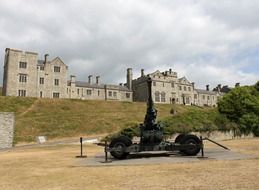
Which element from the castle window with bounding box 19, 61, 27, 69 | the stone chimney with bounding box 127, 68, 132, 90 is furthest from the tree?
the stone chimney with bounding box 127, 68, 132, 90

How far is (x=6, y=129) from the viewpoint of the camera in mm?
32875

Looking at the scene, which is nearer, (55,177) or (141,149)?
(55,177)

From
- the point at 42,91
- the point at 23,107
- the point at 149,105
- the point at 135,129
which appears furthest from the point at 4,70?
the point at 149,105

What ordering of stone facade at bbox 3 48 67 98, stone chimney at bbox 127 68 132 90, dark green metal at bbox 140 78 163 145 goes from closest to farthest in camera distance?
dark green metal at bbox 140 78 163 145, stone facade at bbox 3 48 67 98, stone chimney at bbox 127 68 132 90

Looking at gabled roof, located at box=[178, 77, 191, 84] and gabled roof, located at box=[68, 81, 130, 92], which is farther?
gabled roof, located at box=[178, 77, 191, 84]

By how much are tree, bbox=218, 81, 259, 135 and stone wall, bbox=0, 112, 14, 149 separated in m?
23.1

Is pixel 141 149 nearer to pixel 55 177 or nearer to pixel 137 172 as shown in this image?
pixel 137 172

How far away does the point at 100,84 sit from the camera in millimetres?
95312

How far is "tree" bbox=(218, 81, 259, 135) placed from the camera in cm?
3434

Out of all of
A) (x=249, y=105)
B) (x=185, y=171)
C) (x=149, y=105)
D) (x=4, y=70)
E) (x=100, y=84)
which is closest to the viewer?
(x=185, y=171)

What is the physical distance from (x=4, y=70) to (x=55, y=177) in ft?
235

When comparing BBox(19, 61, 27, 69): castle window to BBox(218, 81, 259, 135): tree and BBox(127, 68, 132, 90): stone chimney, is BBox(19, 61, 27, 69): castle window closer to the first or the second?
BBox(127, 68, 132, 90): stone chimney

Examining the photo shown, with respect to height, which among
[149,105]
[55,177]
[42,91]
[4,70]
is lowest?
[55,177]

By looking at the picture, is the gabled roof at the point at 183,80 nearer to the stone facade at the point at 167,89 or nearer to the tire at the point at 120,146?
the stone facade at the point at 167,89
